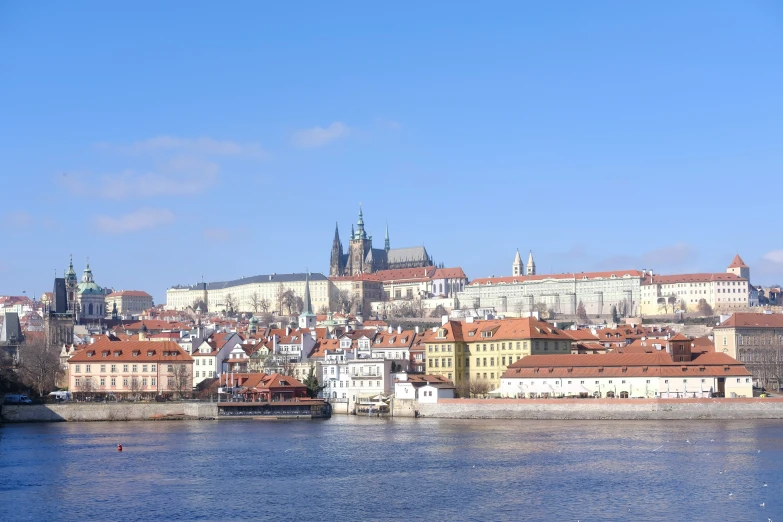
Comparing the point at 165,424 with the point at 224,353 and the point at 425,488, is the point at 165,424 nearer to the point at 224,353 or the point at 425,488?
the point at 224,353

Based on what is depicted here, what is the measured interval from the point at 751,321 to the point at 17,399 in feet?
169

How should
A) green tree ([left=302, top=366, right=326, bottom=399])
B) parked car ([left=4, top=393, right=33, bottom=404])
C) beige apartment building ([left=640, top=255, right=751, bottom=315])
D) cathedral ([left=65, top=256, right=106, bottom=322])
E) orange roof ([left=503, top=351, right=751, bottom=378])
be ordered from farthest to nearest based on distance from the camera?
1. beige apartment building ([left=640, top=255, right=751, bottom=315])
2. cathedral ([left=65, top=256, right=106, bottom=322])
3. green tree ([left=302, top=366, right=326, bottom=399])
4. parked car ([left=4, top=393, right=33, bottom=404])
5. orange roof ([left=503, top=351, right=751, bottom=378])

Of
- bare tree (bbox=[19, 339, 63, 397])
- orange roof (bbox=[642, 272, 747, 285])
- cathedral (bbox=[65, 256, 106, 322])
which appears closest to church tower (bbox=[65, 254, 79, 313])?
cathedral (bbox=[65, 256, 106, 322])

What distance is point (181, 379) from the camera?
75.2 meters

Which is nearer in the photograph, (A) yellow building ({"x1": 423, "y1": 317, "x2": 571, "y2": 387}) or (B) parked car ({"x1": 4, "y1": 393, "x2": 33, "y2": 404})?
(B) parked car ({"x1": 4, "y1": 393, "x2": 33, "y2": 404})

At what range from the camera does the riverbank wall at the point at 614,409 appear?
199ft

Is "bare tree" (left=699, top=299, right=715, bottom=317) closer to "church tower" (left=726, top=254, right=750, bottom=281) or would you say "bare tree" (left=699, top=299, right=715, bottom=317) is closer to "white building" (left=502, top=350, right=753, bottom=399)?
"church tower" (left=726, top=254, right=750, bottom=281)

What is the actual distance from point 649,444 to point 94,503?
74.2 feet

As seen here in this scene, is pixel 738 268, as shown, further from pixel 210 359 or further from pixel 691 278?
pixel 210 359

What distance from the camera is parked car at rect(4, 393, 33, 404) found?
68.6m

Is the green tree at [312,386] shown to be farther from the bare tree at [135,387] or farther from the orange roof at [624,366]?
the orange roof at [624,366]

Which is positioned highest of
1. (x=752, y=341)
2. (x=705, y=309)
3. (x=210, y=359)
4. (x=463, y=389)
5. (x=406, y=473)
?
(x=705, y=309)

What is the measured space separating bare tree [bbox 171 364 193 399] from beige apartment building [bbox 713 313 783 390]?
3750 cm

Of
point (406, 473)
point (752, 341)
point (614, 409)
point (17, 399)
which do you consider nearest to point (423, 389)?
point (614, 409)
